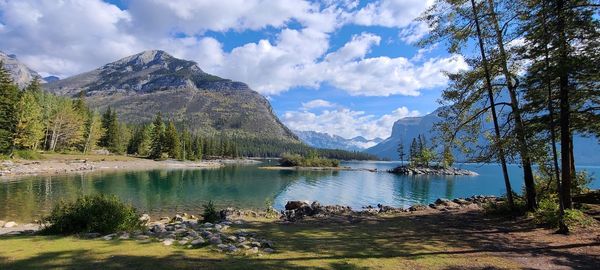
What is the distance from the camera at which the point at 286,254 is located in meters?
11.7

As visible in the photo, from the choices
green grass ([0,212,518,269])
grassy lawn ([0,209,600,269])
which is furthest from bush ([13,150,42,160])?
green grass ([0,212,518,269])

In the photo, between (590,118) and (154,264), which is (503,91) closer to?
(590,118)

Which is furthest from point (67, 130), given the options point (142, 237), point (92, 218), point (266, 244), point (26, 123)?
point (266, 244)

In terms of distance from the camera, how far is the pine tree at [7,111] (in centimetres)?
6391

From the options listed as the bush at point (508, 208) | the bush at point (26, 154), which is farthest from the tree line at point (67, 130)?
the bush at point (508, 208)

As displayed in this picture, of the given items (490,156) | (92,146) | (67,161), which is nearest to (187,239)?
(490,156)

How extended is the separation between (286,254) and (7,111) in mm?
78370

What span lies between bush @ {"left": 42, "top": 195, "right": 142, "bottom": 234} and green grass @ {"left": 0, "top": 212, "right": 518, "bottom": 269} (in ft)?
4.19

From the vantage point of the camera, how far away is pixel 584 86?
51.0 feet

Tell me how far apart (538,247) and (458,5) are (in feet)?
38.5

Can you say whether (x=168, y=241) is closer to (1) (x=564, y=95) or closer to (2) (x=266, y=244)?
(2) (x=266, y=244)

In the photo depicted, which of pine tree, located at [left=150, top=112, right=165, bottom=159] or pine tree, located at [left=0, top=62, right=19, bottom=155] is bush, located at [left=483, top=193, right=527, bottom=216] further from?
pine tree, located at [left=150, top=112, right=165, bottom=159]

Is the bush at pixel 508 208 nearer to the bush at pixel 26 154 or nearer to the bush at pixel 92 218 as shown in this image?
the bush at pixel 92 218

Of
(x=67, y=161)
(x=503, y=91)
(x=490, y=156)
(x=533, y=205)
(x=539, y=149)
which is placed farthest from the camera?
(x=67, y=161)
